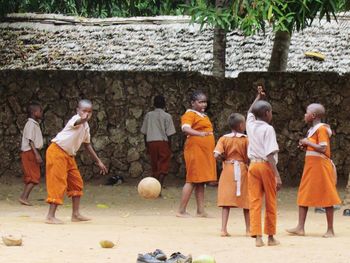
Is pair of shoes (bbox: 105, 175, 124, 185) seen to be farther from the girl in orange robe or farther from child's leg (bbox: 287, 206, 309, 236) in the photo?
child's leg (bbox: 287, 206, 309, 236)

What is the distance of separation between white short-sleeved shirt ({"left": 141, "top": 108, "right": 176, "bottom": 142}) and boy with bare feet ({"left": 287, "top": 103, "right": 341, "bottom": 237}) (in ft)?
14.5

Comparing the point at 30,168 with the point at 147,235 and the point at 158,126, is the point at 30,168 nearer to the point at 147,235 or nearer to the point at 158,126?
the point at 158,126

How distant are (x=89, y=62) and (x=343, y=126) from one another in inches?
182

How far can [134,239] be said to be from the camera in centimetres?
792

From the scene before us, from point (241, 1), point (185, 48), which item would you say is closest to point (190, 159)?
point (241, 1)

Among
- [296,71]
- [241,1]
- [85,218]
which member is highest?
[241,1]

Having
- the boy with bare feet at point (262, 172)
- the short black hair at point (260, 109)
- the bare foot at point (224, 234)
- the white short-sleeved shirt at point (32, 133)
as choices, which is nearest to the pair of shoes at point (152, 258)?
the boy with bare feet at point (262, 172)

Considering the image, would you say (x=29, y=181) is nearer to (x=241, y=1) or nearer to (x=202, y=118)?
(x=202, y=118)

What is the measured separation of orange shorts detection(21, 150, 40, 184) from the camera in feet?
38.0

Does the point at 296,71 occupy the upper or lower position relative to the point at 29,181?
upper

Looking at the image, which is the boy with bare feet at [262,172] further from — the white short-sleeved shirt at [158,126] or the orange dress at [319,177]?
the white short-sleeved shirt at [158,126]

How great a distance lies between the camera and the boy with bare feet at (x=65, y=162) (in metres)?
9.26

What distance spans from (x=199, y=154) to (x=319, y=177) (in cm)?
210

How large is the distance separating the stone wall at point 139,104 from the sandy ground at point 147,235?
184 cm
